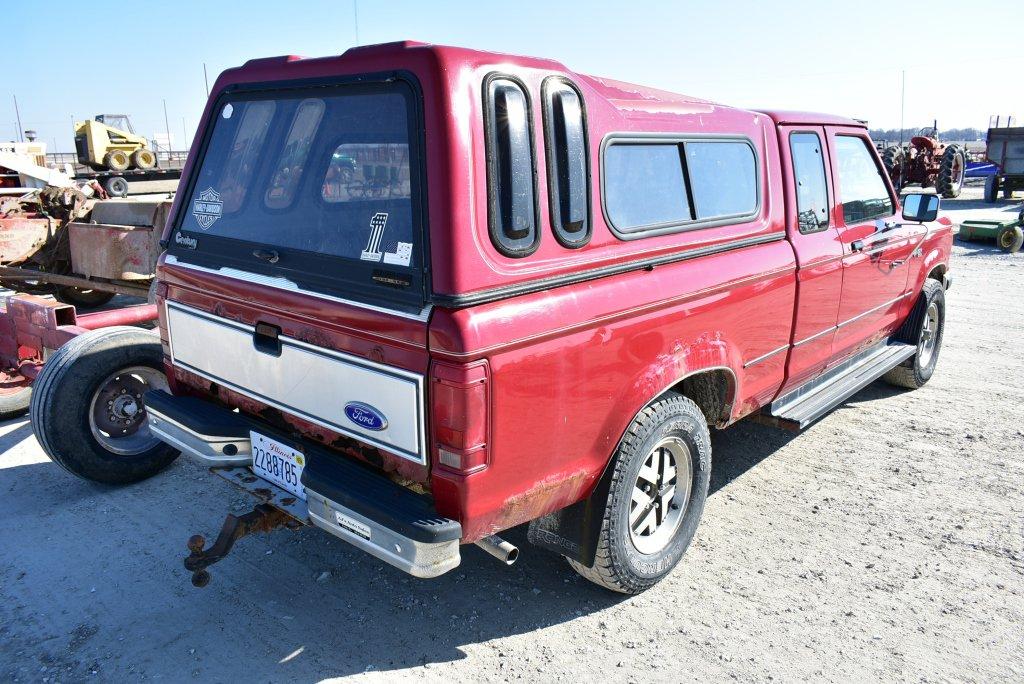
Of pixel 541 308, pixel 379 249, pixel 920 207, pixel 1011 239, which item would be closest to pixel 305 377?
pixel 379 249

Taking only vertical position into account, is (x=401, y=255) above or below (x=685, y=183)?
below

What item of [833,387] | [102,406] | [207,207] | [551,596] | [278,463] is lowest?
[551,596]

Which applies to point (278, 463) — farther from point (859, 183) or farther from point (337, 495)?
point (859, 183)

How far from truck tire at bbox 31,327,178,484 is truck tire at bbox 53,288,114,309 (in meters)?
5.56

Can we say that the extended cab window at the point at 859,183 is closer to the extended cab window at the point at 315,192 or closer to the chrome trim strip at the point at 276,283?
the extended cab window at the point at 315,192

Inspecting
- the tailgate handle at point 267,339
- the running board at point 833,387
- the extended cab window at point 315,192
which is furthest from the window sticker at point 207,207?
the running board at point 833,387

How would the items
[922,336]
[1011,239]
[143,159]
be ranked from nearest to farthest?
[922,336]
[1011,239]
[143,159]

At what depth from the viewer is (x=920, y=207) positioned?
17.1ft

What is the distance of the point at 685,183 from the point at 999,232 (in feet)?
40.0

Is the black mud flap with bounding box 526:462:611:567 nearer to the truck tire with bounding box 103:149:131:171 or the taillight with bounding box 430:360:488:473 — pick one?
the taillight with bounding box 430:360:488:473

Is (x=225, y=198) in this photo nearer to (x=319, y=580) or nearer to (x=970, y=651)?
(x=319, y=580)

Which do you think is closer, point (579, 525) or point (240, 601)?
point (579, 525)

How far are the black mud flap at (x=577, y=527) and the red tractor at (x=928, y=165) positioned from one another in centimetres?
2234

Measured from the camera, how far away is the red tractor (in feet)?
72.2
